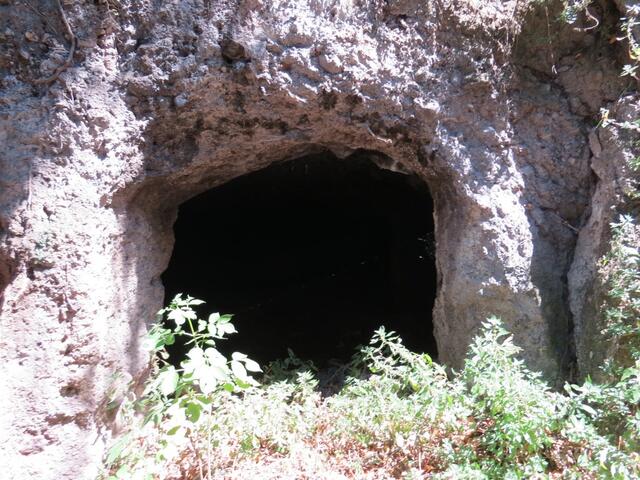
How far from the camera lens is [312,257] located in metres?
6.75

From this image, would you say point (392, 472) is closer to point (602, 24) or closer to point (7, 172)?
point (7, 172)

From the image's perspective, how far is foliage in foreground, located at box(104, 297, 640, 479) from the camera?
2.16m

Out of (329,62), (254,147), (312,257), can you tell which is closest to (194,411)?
(254,147)

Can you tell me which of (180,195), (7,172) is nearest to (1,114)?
(7,172)

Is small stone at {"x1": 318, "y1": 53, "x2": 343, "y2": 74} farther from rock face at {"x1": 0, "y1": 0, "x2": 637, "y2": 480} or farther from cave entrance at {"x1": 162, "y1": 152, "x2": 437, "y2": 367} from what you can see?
cave entrance at {"x1": 162, "y1": 152, "x2": 437, "y2": 367}

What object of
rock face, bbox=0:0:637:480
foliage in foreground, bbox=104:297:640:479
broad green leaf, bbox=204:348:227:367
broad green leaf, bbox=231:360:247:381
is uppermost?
rock face, bbox=0:0:637:480

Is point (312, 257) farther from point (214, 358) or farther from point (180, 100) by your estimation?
point (214, 358)

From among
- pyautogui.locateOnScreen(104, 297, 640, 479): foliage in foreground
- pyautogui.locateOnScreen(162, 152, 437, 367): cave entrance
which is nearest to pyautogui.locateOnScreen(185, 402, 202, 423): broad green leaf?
pyautogui.locateOnScreen(104, 297, 640, 479): foliage in foreground

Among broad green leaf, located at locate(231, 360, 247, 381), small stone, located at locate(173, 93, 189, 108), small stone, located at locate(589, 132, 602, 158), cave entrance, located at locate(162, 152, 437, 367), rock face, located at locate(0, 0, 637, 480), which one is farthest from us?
A: cave entrance, located at locate(162, 152, 437, 367)

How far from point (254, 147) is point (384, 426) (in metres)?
1.53

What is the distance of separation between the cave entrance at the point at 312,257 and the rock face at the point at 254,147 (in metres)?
1.48

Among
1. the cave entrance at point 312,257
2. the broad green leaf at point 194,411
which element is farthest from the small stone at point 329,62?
the cave entrance at point 312,257

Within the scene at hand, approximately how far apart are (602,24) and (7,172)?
9.73 ft

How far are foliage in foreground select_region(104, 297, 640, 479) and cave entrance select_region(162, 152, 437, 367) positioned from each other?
1612 millimetres
